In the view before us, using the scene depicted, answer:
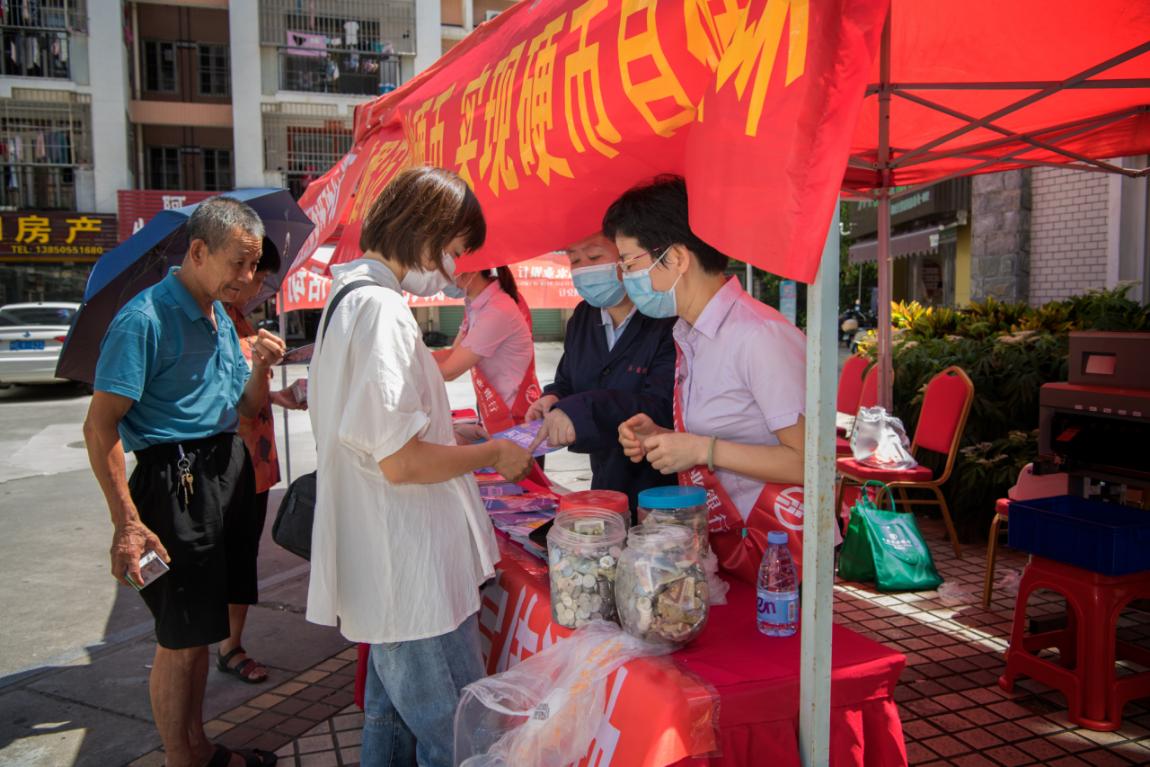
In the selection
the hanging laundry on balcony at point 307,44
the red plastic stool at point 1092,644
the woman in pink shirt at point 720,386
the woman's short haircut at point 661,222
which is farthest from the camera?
the hanging laundry on balcony at point 307,44

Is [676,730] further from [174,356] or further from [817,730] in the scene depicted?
[174,356]

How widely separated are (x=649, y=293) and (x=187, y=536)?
5.42 ft

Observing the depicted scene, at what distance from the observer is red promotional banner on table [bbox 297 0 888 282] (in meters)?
1.26

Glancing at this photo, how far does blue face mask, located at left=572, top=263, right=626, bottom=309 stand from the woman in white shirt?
2.36 ft

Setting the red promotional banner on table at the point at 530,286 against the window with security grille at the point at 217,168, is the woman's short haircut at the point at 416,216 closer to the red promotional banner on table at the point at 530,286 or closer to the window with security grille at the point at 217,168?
the red promotional banner on table at the point at 530,286

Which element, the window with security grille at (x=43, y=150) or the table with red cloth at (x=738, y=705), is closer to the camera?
the table with red cloth at (x=738, y=705)

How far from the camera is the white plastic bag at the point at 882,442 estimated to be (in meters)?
4.70

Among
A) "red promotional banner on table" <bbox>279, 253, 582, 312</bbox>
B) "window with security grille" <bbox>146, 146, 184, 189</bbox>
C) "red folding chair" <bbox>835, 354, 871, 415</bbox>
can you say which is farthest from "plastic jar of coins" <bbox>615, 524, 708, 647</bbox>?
"window with security grille" <bbox>146, 146, 184, 189</bbox>

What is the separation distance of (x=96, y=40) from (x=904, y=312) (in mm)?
23129

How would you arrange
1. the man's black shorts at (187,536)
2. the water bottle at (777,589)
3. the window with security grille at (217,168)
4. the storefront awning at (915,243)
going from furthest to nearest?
the window with security grille at (217,168), the storefront awning at (915,243), the man's black shorts at (187,536), the water bottle at (777,589)

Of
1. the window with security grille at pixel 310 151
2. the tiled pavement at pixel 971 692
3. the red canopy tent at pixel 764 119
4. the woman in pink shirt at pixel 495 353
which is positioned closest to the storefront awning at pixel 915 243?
the red canopy tent at pixel 764 119

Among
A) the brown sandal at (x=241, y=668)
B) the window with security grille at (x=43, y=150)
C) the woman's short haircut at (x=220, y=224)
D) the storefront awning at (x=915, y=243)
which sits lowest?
the brown sandal at (x=241, y=668)

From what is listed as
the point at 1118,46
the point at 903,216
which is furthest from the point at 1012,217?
the point at 1118,46

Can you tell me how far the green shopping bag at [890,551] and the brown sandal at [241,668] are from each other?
10.1 ft
